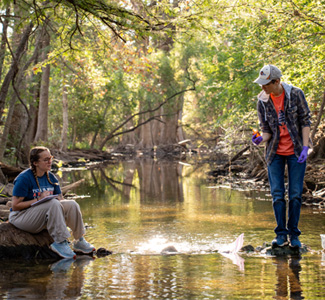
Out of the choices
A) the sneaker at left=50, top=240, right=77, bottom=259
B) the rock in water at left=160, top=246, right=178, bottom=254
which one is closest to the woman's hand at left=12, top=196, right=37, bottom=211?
the sneaker at left=50, top=240, right=77, bottom=259

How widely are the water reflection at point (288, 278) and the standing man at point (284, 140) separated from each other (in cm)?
49

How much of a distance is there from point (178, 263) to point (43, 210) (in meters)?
1.67

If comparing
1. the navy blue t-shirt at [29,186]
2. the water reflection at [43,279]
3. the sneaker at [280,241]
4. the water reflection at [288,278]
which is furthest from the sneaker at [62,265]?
the sneaker at [280,241]

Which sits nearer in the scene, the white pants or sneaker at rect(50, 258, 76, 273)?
sneaker at rect(50, 258, 76, 273)

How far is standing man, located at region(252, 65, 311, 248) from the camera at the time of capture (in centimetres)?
578

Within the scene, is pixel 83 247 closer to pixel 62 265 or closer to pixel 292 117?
pixel 62 265

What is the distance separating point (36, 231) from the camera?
602 centimetres

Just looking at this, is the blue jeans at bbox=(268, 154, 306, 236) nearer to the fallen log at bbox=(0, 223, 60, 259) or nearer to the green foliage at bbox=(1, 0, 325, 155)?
the fallen log at bbox=(0, 223, 60, 259)

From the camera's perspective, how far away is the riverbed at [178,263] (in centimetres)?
411

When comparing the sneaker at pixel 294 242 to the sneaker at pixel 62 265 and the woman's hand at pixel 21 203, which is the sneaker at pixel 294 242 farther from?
the woman's hand at pixel 21 203

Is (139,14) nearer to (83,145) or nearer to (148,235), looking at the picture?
(148,235)

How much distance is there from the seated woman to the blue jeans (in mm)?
2185

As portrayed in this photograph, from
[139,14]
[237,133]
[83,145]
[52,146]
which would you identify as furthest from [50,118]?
[139,14]

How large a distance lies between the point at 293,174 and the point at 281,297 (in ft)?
7.30
